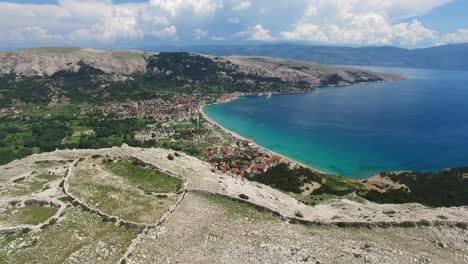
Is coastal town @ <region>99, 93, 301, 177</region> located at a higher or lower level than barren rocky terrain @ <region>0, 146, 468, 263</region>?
lower

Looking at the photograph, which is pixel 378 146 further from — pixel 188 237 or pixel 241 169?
pixel 188 237

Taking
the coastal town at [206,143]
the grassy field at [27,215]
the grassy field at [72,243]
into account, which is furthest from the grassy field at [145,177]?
the coastal town at [206,143]

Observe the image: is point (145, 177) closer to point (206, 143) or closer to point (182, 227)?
point (182, 227)

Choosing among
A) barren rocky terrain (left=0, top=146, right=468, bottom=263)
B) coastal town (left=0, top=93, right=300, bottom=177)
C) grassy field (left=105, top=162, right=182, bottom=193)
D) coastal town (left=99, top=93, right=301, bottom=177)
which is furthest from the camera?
coastal town (left=0, top=93, right=300, bottom=177)

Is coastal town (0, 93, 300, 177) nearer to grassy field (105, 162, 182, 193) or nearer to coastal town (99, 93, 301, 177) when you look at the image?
coastal town (99, 93, 301, 177)

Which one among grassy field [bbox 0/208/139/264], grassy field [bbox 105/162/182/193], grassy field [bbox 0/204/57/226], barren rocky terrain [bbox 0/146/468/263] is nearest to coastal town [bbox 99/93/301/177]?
grassy field [bbox 105/162/182/193]

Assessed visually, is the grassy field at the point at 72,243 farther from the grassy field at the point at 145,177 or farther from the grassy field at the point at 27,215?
the grassy field at the point at 145,177

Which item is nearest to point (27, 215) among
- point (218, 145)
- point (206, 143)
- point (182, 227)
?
point (182, 227)

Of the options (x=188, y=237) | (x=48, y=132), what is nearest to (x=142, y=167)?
(x=188, y=237)
